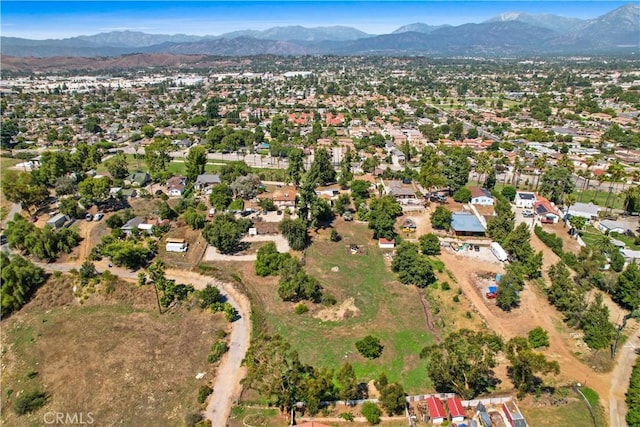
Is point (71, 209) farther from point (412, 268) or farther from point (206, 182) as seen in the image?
point (412, 268)

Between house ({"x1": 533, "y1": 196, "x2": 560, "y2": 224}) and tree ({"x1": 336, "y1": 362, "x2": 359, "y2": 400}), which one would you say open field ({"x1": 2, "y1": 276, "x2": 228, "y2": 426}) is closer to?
tree ({"x1": 336, "y1": 362, "x2": 359, "y2": 400})

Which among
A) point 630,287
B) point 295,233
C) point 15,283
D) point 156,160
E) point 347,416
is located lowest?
point 347,416

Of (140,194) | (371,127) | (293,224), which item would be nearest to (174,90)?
(371,127)

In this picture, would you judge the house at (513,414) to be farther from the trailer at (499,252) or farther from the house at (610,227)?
the house at (610,227)

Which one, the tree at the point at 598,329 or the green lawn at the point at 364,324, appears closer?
the green lawn at the point at 364,324

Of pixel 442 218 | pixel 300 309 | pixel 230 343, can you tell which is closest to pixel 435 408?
pixel 300 309

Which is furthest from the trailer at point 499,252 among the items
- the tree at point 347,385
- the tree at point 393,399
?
the tree at point 347,385

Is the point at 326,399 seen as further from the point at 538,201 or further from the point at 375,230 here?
the point at 538,201
